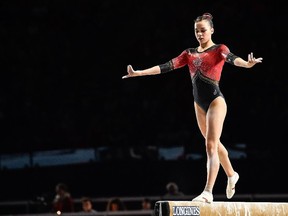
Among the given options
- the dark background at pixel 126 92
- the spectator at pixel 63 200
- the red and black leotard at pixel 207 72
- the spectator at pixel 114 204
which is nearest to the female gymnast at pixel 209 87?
the red and black leotard at pixel 207 72

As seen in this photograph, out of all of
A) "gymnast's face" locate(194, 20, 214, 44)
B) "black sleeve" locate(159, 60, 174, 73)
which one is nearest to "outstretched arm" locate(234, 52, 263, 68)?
"gymnast's face" locate(194, 20, 214, 44)

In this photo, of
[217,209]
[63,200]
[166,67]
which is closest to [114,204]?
[63,200]

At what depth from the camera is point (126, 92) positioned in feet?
46.1

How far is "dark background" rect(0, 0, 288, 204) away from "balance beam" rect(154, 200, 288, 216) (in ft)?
17.5

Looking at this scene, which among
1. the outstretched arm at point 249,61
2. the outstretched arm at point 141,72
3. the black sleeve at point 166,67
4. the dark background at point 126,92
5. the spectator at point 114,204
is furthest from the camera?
the dark background at point 126,92

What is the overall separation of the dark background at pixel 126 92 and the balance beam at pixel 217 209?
5.34 meters

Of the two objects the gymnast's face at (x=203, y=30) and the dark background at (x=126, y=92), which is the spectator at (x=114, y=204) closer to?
the dark background at (x=126, y=92)

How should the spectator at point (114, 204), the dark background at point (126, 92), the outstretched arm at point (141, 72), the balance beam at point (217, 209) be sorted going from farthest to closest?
the dark background at point (126, 92), the spectator at point (114, 204), the outstretched arm at point (141, 72), the balance beam at point (217, 209)

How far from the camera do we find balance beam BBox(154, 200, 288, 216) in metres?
5.18

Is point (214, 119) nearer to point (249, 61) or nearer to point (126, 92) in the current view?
point (249, 61)

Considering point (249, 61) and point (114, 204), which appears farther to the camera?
point (114, 204)

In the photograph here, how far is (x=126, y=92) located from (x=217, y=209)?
337 inches

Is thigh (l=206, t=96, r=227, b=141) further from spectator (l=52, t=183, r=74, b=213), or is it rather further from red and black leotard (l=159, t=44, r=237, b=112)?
spectator (l=52, t=183, r=74, b=213)

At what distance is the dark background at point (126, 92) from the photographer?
11.8 meters
